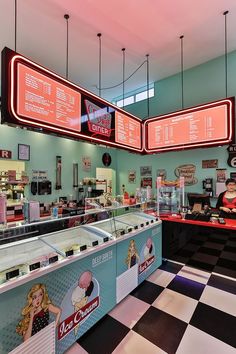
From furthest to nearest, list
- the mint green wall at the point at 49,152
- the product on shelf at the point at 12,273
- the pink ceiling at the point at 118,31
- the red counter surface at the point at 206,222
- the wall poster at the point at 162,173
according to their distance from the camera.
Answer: the wall poster at the point at 162,173 < the mint green wall at the point at 49,152 < the pink ceiling at the point at 118,31 < the red counter surface at the point at 206,222 < the product on shelf at the point at 12,273

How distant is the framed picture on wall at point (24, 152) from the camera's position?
15.3 feet

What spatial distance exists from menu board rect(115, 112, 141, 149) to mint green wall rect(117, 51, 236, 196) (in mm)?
1833

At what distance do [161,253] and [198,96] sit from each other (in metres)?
3.89

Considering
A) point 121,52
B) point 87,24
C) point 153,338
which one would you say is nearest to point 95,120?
point 87,24

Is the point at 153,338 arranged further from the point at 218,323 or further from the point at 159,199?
the point at 159,199

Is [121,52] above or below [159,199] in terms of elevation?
above

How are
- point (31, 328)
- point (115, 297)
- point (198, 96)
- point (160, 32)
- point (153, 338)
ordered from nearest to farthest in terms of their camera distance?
point (31, 328), point (153, 338), point (115, 297), point (160, 32), point (198, 96)

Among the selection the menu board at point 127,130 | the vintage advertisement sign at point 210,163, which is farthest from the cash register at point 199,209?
the menu board at point 127,130

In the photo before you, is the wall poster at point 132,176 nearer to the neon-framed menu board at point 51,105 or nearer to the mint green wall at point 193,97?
the mint green wall at point 193,97

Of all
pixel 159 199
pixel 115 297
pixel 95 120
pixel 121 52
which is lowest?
pixel 115 297

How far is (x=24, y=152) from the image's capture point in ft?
15.6

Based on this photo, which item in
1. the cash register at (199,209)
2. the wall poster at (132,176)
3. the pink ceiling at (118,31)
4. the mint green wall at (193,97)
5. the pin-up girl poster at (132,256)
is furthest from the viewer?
the wall poster at (132,176)

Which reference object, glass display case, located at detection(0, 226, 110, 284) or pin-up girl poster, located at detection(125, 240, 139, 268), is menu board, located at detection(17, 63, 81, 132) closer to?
glass display case, located at detection(0, 226, 110, 284)

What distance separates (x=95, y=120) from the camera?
2797mm
